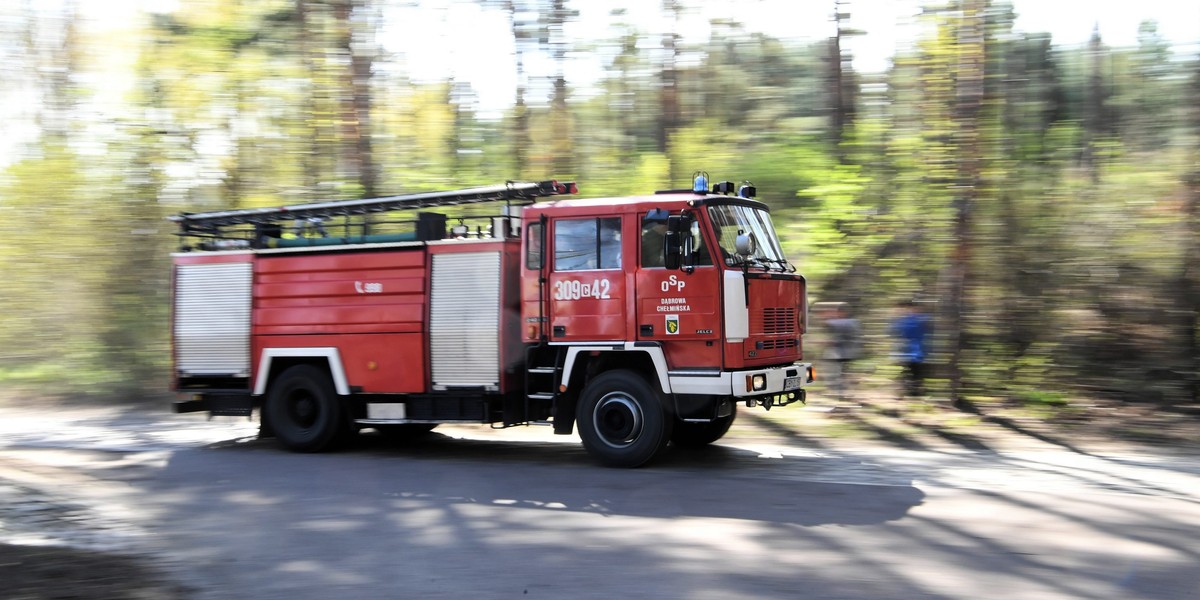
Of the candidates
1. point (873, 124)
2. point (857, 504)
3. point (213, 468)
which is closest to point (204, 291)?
point (213, 468)

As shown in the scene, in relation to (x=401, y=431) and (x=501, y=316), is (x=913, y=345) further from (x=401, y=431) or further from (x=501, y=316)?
(x=401, y=431)

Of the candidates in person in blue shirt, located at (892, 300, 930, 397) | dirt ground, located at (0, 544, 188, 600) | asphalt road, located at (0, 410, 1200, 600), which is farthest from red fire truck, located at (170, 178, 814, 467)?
dirt ground, located at (0, 544, 188, 600)

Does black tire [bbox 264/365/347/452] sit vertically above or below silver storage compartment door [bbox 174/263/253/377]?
below

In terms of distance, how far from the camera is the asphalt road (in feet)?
18.4

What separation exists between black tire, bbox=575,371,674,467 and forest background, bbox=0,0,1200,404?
619cm

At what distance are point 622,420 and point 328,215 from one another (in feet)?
15.9

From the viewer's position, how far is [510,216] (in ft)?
34.3

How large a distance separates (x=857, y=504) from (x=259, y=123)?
16724 millimetres

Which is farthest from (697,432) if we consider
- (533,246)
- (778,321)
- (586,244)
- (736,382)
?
(533,246)

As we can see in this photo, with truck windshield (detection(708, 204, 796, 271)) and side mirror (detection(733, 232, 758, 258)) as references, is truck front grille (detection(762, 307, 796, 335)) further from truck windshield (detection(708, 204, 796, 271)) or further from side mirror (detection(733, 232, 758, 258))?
side mirror (detection(733, 232, 758, 258))

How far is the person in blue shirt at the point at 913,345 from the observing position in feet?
46.2

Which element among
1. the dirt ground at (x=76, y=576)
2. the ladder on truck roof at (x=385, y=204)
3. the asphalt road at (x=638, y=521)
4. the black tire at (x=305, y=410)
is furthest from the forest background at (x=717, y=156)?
the dirt ground at (x=76, y=576)

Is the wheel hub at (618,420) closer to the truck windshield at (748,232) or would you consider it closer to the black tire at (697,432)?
the black tire at (697,432)

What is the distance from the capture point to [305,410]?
37.9 feet
